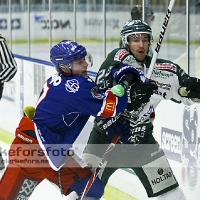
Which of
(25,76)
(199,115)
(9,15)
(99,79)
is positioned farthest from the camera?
(9,15)

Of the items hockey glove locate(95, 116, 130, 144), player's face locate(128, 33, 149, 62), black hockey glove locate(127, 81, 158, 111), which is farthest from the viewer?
hockey glove locate(95, 116, 130, 144)

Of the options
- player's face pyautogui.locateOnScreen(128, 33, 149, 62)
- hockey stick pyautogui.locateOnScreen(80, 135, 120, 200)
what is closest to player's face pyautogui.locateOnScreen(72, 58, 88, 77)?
player's face pyautogui.locateOnScreen(128, 33, 149, 62)

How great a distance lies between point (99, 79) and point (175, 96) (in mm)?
373

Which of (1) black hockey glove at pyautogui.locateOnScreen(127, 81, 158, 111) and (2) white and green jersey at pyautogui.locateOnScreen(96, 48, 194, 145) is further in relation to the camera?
(2) white and green jersey at pyautogui.locateOnScreen(96, 48, 194, 145)

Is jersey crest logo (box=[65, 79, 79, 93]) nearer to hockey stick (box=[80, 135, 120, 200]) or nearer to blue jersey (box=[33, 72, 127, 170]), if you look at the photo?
blue jersey (box=[33, 72, 127, 170])

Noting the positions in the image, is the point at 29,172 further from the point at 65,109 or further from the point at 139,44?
the point at 139,44

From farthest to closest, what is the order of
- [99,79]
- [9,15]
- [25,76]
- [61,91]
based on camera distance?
1. [9,15]
2. [25,76]
3. [99,79]
4. [61,91]

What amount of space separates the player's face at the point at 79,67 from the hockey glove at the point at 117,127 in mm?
307

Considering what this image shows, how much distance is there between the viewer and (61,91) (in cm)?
315

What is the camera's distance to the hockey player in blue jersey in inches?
124

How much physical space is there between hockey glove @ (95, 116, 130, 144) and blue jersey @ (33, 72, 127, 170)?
6.3 inches

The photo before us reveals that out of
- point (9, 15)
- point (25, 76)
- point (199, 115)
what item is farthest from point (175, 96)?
point (9, 15)

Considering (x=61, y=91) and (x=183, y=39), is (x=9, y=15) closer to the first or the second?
(x=183, y=39)

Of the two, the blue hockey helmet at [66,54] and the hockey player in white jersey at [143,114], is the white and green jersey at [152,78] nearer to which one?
the hockey player in white jersey at [143,114]
